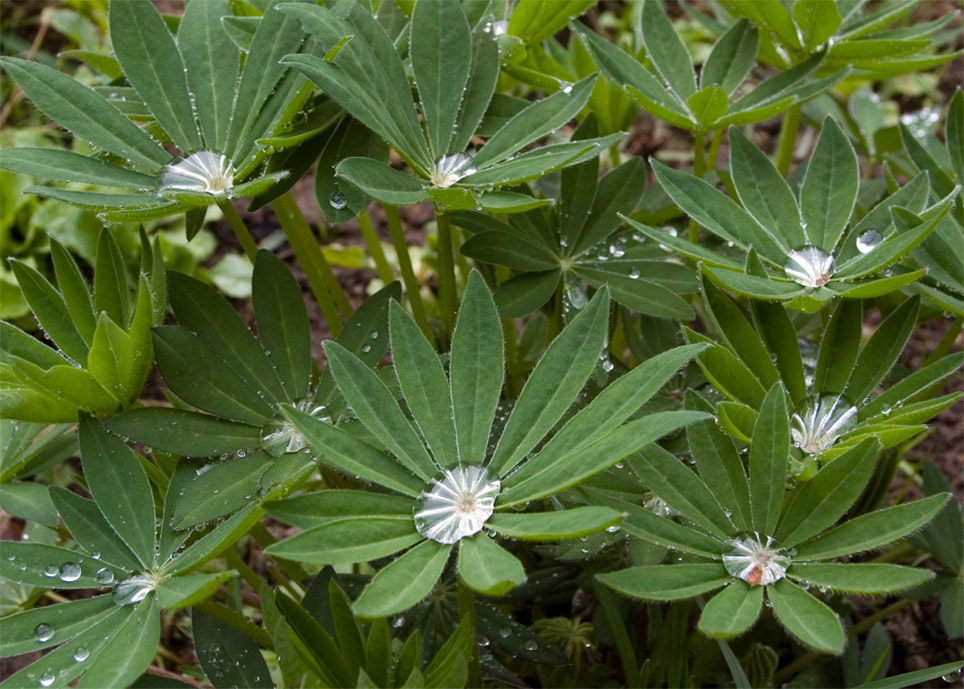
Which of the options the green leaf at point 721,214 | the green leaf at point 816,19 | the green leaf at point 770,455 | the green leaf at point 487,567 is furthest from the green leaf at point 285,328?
the green leaf at point 816,19

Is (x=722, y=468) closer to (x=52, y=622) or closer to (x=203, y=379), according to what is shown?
(x=203, y=379)

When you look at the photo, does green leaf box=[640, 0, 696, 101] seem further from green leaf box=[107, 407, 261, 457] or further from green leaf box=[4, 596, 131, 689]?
green leaf box=[4, 596, 131, 689]

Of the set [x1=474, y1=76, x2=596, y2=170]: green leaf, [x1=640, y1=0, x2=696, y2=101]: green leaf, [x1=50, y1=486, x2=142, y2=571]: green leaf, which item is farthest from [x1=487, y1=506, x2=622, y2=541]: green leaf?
[x1=640, y1=0, x2=696, y2=101]: green leaf

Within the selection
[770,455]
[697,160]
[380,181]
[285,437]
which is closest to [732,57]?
[697,160]

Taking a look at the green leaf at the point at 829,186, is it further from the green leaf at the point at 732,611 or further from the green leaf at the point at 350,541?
the green leaf at the point at 350,541

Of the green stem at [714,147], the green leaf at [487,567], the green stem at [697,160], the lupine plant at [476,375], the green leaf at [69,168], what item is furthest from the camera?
the green stem at [714,147]
